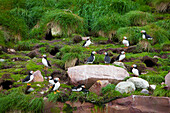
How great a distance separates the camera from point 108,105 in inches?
234

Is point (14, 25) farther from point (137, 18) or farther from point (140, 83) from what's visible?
point (140, 83)

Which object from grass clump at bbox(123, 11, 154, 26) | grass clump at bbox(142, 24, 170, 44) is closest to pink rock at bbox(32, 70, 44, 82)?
grass clump at bbox(142, 24, 170, 44)

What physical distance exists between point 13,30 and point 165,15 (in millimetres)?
8078

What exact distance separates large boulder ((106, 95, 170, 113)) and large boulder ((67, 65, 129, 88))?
1.00 m

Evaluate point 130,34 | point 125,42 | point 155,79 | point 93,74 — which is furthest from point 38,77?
point 130,34

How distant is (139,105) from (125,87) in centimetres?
62

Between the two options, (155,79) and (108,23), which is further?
(108,23)

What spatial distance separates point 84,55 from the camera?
8680 millimetres

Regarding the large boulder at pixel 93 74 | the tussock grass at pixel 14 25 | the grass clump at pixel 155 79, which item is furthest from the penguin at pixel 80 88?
the tussock grass at pixel 14 25

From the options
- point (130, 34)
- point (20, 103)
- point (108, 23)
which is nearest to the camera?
point (20, 103)

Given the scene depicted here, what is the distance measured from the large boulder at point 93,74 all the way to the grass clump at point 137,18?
5.60 meters

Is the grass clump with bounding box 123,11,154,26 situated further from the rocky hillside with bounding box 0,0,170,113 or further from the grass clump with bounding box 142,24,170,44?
the grass clump with bounding box 142,24,170,44

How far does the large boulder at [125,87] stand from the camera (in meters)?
6.20

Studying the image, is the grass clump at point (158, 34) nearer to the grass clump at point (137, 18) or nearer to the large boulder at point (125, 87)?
the grass clump at point (137, 18)
